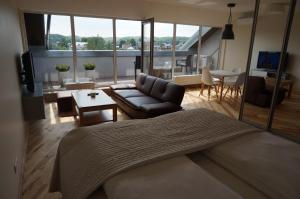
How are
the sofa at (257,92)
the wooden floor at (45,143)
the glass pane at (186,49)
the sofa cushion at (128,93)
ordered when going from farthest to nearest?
1. the glass pane at (186,49)
2. the sofa cushion at (128,93)
3. the sofa at (257,92)
4. the wooden floor at (45,143)

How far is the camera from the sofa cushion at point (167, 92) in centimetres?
367

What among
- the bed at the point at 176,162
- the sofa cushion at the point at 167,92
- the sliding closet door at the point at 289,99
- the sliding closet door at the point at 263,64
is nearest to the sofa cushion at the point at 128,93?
the sofa cushion at the point at 167,92

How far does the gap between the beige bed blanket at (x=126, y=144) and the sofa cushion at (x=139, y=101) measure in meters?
1.68

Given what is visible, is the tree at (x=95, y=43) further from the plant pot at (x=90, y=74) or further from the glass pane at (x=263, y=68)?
the glass pane at (x=263, y=68)

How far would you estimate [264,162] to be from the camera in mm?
1335

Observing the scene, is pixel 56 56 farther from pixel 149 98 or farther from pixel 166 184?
pixel 166 184

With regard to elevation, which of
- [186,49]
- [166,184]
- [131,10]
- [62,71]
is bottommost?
[166,184]

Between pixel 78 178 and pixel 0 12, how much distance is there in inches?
74.9

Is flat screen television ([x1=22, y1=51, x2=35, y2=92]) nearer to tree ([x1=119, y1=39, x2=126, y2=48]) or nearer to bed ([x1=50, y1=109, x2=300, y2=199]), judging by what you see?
bed ([x1=50, y1=109, x2=300, y2=199])

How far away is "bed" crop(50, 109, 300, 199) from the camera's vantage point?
111 cm

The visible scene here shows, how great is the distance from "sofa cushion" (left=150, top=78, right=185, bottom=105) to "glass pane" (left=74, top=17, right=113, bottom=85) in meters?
2.13

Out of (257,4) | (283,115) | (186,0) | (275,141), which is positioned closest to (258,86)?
(283,115)

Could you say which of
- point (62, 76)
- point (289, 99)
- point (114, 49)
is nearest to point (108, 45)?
point (114, 49)

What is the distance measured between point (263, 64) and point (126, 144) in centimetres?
303
